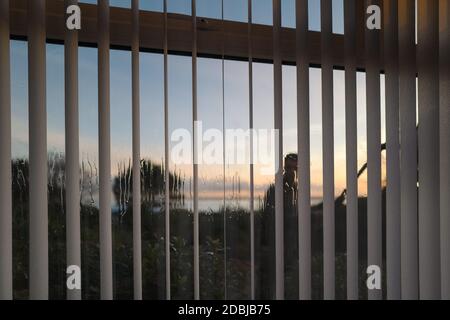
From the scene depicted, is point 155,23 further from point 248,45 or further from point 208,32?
point 248,45

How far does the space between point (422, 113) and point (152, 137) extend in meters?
0.81

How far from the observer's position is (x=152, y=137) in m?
1.15

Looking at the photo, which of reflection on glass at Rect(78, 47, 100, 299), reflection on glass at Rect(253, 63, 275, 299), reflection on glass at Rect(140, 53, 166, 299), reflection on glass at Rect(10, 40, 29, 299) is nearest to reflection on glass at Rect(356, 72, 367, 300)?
reflection on glass at Rect(253, 63, 275, 299)

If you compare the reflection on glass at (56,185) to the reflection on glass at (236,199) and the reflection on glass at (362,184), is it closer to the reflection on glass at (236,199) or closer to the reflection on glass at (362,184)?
the reflection on glass at (236,199)

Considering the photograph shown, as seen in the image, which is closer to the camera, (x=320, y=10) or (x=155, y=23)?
(x=155, y=23)

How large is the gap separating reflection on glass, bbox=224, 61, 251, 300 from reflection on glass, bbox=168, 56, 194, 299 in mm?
98

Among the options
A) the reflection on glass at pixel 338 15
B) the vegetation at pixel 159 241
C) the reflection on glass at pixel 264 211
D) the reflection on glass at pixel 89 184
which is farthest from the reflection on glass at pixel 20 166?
the reflection on glass at pixel 338 15

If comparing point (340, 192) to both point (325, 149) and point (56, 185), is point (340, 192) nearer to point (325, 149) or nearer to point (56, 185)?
point (325, 149)

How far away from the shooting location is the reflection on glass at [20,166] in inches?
42.6

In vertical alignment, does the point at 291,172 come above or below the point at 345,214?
above

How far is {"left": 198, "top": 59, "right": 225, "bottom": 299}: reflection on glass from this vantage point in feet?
3.86

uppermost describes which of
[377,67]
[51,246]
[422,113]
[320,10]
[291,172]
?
[320,10]
